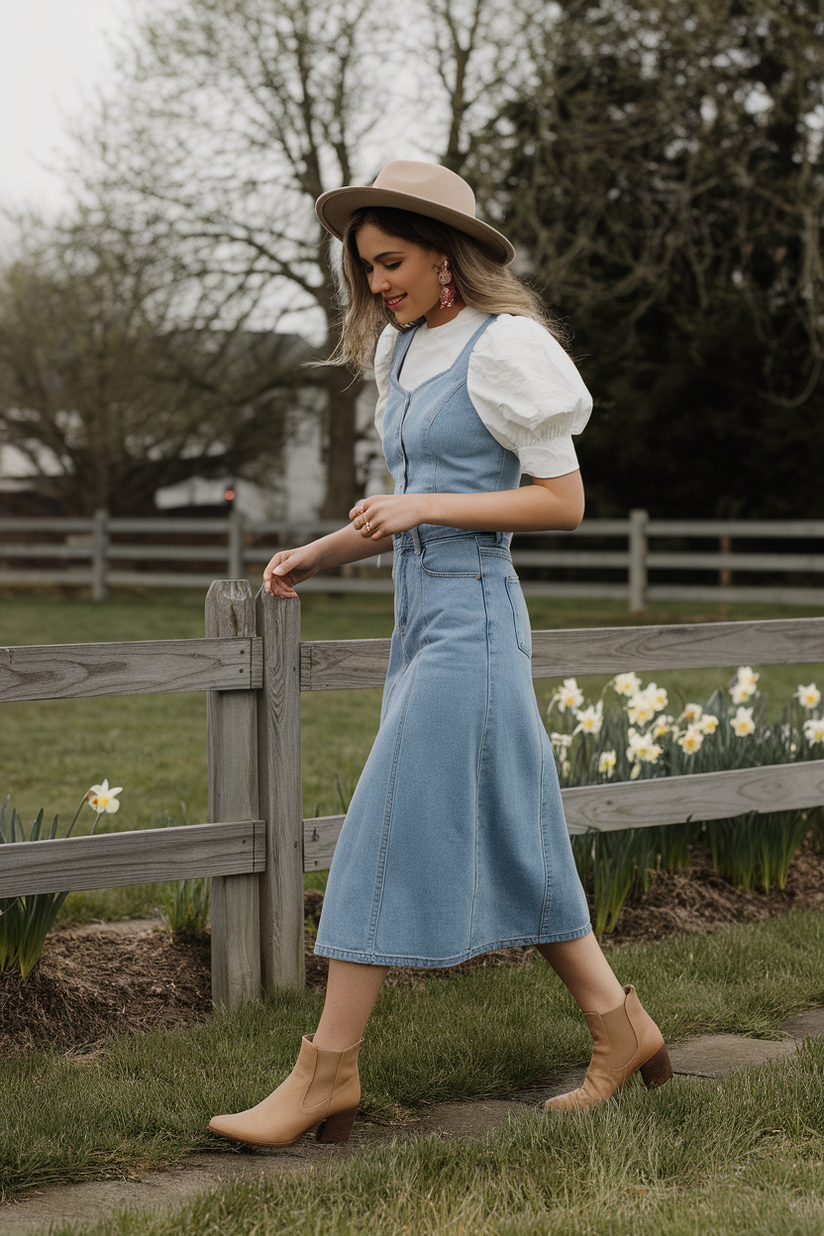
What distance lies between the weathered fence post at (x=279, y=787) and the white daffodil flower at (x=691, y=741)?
161cm

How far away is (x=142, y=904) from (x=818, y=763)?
2320 millimetres

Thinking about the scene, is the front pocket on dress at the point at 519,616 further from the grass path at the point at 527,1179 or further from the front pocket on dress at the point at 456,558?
the grass path at the point at 527,1179

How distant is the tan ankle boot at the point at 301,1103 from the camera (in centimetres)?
241

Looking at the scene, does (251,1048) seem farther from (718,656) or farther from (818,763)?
(818,763)

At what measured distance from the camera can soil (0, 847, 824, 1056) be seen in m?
3.19

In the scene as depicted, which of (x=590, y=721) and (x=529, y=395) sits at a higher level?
(x=529, y=395)

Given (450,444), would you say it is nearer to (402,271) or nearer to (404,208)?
(402,271)

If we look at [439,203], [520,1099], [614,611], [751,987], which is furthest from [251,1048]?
[614,611]

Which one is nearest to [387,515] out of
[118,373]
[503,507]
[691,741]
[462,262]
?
[503,507]

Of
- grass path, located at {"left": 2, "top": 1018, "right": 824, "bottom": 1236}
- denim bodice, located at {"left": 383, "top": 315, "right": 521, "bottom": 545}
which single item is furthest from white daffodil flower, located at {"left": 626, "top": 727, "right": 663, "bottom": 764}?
denim bodice, located at {"left": 383, "top": 315, "right": 521, "bottom": 545}

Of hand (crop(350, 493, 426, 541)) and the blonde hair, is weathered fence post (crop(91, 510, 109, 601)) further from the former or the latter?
hand (crop(350, 493, 426, 541))

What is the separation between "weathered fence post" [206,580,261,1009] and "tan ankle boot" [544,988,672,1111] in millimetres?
979

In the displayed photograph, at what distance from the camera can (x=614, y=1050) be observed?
2.60 metres

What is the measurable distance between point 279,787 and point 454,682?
106cm
